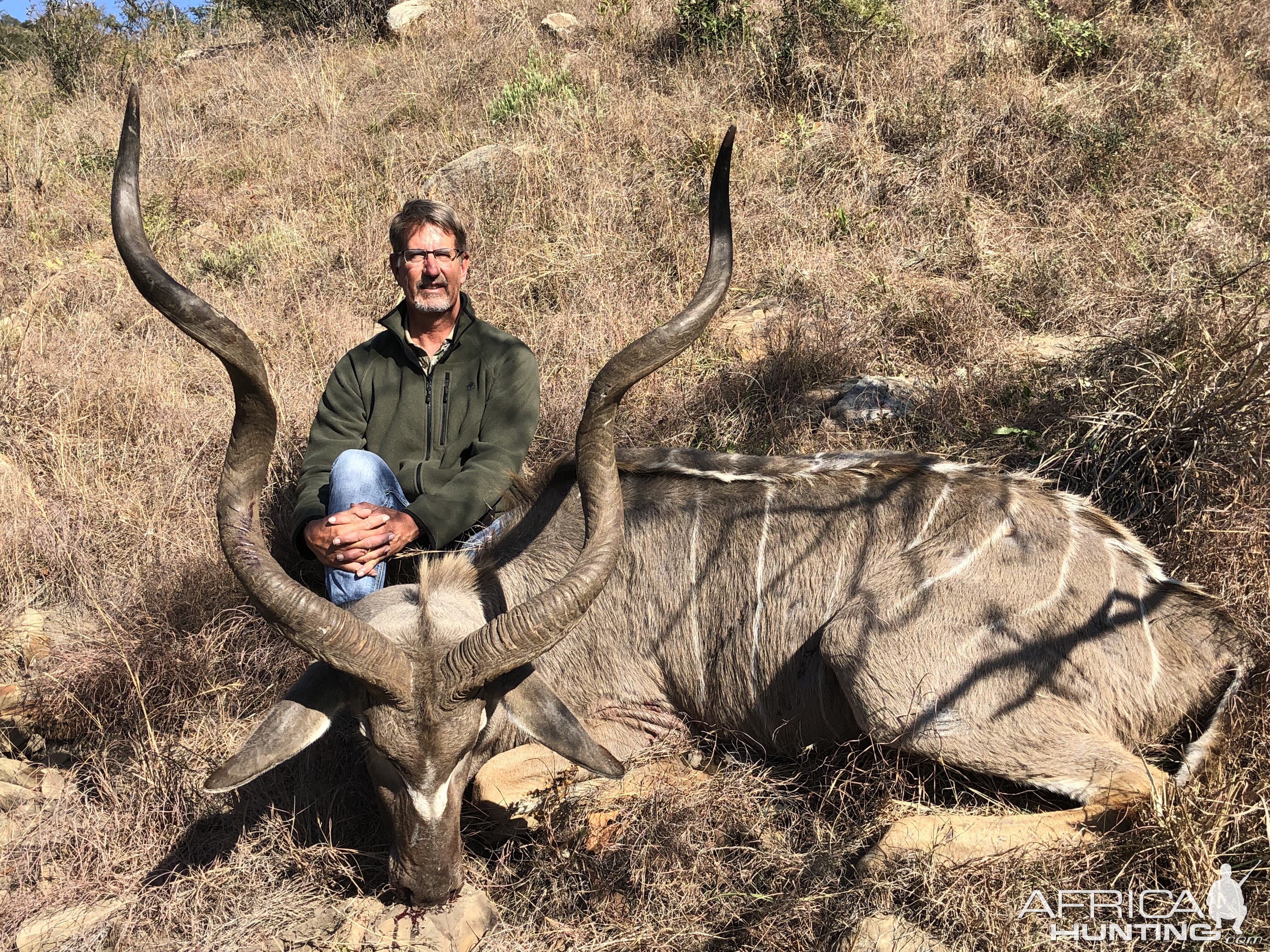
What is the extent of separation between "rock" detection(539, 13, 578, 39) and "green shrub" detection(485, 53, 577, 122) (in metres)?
1.79

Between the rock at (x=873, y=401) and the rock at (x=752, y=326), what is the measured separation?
68 cm

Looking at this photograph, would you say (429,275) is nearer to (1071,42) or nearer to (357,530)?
(357,530)

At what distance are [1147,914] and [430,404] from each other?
328cm

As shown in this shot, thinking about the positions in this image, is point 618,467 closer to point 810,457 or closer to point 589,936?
point 810,457

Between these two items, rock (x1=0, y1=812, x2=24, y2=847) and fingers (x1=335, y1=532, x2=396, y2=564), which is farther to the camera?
fingers (x1=335, y1=532, x2=396, y2=564)

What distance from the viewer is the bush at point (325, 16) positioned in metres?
11.4

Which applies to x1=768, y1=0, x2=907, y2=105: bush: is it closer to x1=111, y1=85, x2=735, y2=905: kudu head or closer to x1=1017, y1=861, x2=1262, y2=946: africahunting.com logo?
x1=111, y1=85, x2=735, y2=905: kudu head

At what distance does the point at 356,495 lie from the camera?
3.85 m

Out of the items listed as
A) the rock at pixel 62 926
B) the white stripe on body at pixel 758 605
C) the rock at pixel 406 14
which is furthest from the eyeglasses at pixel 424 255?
the rock at pixel 406 14

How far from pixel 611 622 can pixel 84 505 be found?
2920mm

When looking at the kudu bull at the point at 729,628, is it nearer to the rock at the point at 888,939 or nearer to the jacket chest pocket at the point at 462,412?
the rock at the point at 888,939

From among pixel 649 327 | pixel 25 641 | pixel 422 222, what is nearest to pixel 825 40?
pixel 649 327

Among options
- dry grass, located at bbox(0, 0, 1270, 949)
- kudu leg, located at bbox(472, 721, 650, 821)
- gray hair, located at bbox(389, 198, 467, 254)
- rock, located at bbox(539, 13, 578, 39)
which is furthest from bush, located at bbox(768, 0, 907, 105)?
→ kudu leg, located at bbox(472, 721, 650, 821)

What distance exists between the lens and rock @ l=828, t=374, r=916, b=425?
4926mm
